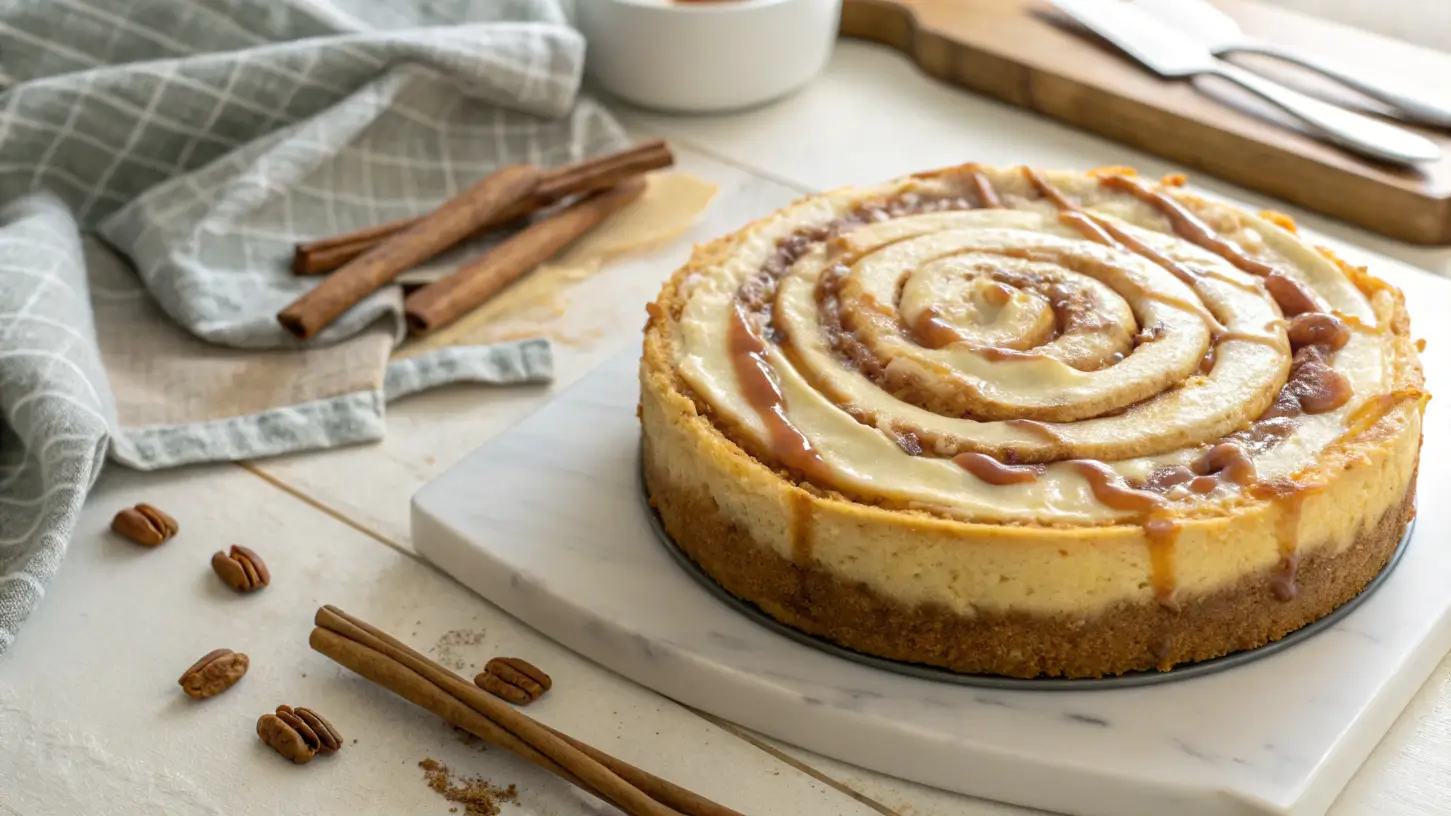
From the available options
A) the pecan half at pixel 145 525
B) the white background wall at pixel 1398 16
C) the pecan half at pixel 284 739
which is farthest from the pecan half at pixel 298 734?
the white background wall at pixel 1398 16

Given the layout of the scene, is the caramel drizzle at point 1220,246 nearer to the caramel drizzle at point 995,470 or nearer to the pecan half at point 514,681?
the caramel drizzle at point 995,470

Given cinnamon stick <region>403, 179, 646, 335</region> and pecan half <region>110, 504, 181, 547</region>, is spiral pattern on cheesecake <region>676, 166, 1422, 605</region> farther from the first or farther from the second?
pecan half <region>110, 504, 181, 547</region>

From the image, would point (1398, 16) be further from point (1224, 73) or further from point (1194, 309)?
point (1194, 309)

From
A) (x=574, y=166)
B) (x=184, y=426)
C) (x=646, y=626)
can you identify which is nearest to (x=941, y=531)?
(x=646, y=626)

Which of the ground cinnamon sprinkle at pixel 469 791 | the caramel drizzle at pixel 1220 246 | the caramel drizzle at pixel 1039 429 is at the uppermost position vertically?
the caramel drizzle at pixel 1220 246

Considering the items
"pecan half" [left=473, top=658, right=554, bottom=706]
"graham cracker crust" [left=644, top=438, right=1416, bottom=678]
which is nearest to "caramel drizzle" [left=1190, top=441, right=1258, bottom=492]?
"graham cracker crust" [left=644, top=438, right=1416, bottom=678]

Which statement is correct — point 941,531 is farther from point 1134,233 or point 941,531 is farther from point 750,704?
point 1134,233
